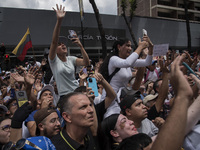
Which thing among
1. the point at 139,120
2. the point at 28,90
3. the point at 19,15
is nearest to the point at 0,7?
the point at 19,15

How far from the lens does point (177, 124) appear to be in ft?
3.40

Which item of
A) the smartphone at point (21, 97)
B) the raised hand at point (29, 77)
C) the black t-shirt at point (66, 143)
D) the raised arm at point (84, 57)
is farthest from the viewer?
the raised arm at point (84, 57)

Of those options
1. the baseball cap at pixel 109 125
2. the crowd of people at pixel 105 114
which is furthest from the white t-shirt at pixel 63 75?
the baseball cap at pixel 109 125

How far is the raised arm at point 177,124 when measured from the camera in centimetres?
102

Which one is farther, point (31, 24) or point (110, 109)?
point (31, 24)

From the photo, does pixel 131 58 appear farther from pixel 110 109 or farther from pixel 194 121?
pixel 194 121

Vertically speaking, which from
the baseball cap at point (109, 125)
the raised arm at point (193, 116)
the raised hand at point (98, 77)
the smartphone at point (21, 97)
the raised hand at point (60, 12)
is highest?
the raised hand at point (60, 12)

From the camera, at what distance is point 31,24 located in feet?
56.0

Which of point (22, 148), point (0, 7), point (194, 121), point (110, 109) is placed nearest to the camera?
point (22, 148)

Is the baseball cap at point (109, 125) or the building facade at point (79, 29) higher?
the building facade at point (79, 29)

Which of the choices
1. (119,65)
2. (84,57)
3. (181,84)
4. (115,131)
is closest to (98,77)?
(119,65)

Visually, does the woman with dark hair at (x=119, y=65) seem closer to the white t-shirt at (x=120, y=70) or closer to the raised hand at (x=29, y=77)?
the white t-shirt at (x=120, y=70)

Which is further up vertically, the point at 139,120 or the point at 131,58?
the point at 131,58

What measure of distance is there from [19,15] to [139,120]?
17036mm
